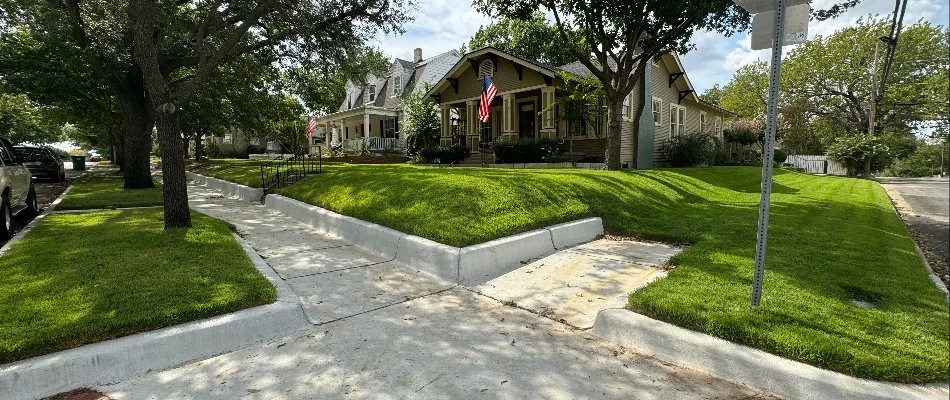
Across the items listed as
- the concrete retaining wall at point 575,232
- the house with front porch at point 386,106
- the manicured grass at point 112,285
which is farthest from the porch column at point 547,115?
the manicured grass at point 112,285

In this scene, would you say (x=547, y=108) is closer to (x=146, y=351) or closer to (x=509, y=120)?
(x=509, y=120)

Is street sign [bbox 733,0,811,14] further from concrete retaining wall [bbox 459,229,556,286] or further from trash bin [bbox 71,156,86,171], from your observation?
trash bin [bbox 71,156,86,171]

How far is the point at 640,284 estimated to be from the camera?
4605 millimetres

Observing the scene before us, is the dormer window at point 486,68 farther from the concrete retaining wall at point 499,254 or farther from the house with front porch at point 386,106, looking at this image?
the concrete retaining wall at point 499,254

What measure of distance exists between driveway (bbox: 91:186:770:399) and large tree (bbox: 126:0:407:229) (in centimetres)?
389

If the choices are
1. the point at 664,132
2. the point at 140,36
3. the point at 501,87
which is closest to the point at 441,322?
the point at 140,36

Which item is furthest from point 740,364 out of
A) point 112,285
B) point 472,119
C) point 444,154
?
point 472,119

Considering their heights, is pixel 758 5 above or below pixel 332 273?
above

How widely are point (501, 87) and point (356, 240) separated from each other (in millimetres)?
16013

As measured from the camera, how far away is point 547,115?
1969 centimetres

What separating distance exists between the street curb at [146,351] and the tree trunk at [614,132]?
12542 mm

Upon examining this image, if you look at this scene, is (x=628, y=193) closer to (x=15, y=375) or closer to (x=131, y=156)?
(x=15, y=375)

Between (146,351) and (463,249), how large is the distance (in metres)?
3.00

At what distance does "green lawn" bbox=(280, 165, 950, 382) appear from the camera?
2.96 metres
